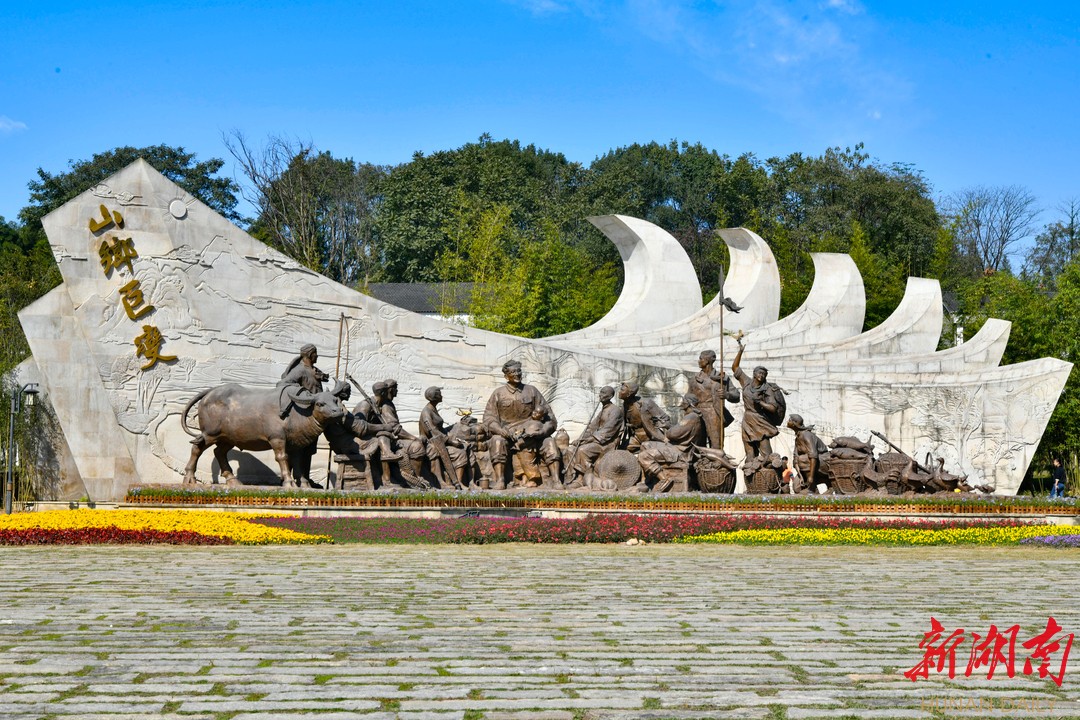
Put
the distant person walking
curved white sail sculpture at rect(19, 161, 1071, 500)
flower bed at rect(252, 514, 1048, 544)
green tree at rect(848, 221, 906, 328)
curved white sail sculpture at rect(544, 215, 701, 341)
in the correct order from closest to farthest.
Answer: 1. flower bed at rect(252, 514, 1048, 544)
2. curved white sail sculpture at rect(19, 161, 1071, 500)
3. the distant person walking
4. curved white sail sculpture at rect(544, 215, 701, 341)
5. green tree at rect(848, 221, 906, 328)

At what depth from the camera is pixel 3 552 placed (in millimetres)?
11289

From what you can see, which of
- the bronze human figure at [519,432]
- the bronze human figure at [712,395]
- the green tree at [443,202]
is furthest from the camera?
the green tree at [443,202]

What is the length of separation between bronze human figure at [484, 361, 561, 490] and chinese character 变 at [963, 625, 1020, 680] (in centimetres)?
1214

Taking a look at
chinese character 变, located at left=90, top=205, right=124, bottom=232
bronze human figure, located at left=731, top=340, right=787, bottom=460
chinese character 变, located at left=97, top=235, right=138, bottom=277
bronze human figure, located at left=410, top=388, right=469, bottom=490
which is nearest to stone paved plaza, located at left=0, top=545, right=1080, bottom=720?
bronze human figure, located at left=410, top=388, right=469, bottom=490

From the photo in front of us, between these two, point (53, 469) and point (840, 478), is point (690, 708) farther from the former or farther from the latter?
point (53, 469)

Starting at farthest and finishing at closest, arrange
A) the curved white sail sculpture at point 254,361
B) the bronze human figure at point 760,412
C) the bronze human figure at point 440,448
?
the curved white sail sculpture at point 254,361, the bronze human figure at point 760,412, the bronze human figure at point 440,448

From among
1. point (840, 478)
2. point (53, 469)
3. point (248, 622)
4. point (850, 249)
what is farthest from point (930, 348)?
point (248, 622)

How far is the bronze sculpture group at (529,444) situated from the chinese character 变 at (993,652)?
37.0 ft

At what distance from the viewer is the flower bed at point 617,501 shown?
16672 mm

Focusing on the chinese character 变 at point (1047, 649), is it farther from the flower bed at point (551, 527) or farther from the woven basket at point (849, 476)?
the woven basket at point (849, 476)

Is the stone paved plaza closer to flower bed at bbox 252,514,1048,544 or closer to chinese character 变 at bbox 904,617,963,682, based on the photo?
chinese character 变 at bbox 904,617,963,682

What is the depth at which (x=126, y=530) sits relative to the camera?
12609 mm

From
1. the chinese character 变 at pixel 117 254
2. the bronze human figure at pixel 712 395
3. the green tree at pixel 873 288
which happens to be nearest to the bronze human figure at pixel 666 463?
the bronze human figure at pixel 712 395

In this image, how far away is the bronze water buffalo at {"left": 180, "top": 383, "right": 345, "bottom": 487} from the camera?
1758 centimetres
